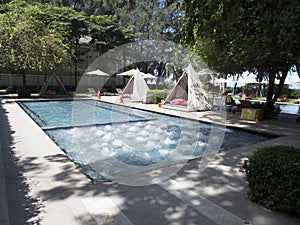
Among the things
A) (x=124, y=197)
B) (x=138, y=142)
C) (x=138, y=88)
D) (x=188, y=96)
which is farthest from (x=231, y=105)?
(x=124, y=197)

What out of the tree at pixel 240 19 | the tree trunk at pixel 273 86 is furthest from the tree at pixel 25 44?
the tree trunk at pixel 273 86

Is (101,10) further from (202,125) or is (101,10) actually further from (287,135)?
(287,135)

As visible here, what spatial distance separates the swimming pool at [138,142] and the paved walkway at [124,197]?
74 centimetres

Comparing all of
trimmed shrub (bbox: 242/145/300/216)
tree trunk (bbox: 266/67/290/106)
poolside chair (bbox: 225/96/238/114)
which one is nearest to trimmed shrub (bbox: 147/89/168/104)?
poolside chair (bbox: 225/96/238/114)

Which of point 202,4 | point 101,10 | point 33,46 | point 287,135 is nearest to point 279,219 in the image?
point 202,4

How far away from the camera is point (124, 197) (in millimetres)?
3363

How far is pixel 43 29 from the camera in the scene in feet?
59.0

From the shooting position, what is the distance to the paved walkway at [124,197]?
9.33 ft

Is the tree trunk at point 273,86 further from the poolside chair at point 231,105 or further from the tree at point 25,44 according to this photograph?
the tree at point 25,44

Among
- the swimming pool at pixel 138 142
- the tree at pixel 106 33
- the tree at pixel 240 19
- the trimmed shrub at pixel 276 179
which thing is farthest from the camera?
the tree at pixel 106 33

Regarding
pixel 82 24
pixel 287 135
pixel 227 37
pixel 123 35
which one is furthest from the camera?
pixel 123 35

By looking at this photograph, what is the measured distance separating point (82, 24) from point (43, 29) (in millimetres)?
7156

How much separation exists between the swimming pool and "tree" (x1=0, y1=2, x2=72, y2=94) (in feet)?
28.9

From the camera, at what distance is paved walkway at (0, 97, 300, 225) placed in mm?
2844
